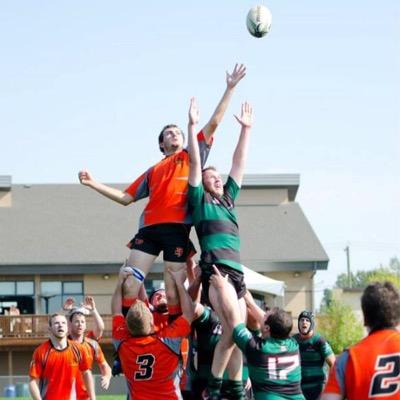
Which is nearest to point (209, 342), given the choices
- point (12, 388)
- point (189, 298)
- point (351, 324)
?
point (189, 298)

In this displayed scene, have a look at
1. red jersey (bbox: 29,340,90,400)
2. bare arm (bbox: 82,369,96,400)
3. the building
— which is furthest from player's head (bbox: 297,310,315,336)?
the building

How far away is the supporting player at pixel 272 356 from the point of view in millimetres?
9500

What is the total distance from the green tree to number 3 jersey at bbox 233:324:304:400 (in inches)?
1741

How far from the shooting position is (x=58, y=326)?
14.6 meters

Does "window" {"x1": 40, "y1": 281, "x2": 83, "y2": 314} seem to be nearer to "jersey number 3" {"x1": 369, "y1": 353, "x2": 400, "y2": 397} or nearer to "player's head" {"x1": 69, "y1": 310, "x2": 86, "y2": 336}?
"player's head" {"x1": 69, "y1": 310, "x2": 86, "y2": 336}

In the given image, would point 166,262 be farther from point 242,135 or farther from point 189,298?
point 242,135

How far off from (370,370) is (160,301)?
18.1ft

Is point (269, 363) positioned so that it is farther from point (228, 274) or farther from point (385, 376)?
point (385, 376)

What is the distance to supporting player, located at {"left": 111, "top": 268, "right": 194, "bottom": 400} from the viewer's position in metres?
10.0

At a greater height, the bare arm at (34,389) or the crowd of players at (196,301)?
the crowd of players at (196,301)

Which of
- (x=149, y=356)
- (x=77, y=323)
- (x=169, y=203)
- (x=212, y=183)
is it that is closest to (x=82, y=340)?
(x=77, y=323)

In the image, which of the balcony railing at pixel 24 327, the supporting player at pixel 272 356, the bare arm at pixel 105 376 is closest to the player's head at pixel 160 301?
the supporting player at pixel 272 356

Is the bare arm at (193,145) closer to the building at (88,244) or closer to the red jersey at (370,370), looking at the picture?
the red jersey at (370,370)

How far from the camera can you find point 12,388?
112 feet
